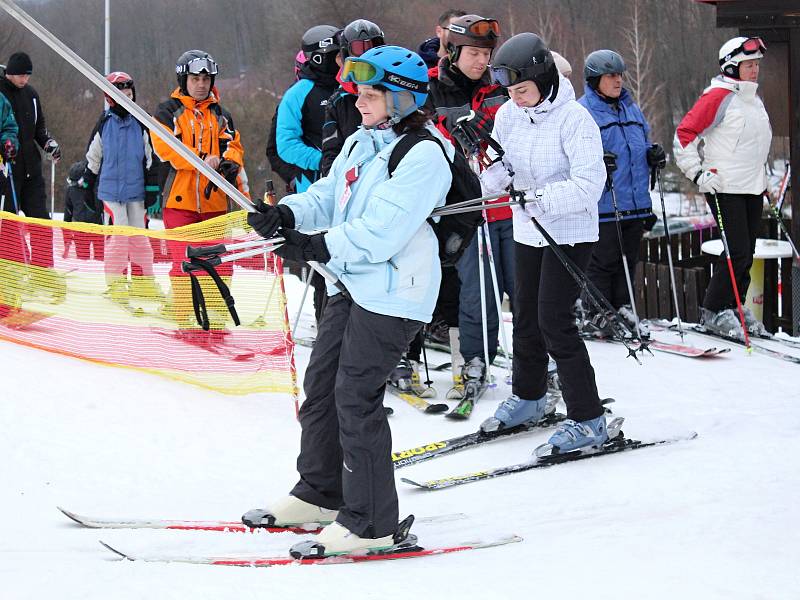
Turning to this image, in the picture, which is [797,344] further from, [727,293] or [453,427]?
[453,427]

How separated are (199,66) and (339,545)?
167 inches

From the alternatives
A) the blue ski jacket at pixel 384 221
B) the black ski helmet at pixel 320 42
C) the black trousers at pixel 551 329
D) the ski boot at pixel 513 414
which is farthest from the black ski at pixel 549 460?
the black ski helmet at pixel 320 42

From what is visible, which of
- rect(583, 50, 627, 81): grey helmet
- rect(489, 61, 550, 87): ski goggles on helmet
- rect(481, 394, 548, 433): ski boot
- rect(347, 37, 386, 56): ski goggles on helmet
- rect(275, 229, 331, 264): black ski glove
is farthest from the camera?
rect(583, 50, 627, 81): grey helmet

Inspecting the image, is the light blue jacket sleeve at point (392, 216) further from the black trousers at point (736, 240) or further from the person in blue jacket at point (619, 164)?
the black trousers at point (736, 240)

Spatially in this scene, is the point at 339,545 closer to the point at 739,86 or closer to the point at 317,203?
the point at 317,203

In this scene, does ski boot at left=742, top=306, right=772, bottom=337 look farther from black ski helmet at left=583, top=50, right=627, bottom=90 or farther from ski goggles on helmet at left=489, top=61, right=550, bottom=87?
ski goggles on helmet at left=489, top=61, right=550, bottom=87

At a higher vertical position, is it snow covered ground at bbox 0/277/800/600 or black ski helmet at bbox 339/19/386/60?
black ski helmet at bbox 339/19/386/60

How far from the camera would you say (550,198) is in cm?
477

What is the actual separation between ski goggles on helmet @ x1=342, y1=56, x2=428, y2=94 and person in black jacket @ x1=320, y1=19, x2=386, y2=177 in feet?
5.92

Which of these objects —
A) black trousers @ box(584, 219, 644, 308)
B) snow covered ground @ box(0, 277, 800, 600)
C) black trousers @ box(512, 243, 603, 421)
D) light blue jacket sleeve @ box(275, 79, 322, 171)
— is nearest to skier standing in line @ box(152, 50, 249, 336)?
light blue jacket sleeve @ box(275, 79, 322, 171)

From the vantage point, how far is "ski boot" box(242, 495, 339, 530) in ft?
13.4

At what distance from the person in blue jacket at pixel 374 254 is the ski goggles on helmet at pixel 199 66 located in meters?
3.48

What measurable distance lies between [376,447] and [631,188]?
187 inches

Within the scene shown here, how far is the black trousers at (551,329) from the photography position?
5.05m
